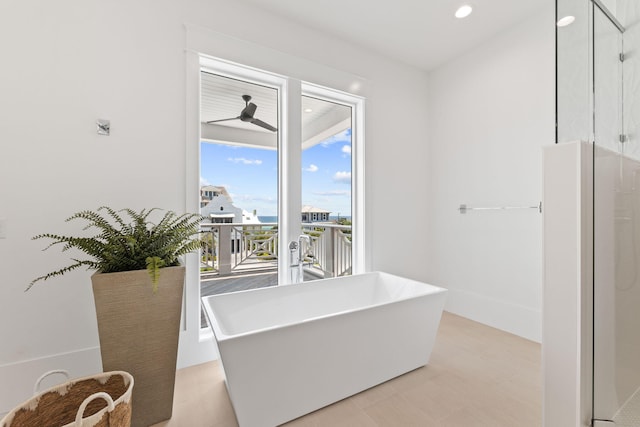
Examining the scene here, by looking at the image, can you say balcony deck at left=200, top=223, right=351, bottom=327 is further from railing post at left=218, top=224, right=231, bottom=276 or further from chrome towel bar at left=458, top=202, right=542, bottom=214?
chrome towel bar at left=458, top=202, right=542, bottom=214

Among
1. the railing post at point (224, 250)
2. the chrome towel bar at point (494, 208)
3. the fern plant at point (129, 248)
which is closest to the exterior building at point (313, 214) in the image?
the railing post at point (224, 250)

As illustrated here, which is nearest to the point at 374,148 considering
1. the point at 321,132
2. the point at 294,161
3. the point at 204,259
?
the point at 321,132

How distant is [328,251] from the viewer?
3066 mm

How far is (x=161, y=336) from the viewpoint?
1493mm

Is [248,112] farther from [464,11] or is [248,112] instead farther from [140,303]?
[464,11]

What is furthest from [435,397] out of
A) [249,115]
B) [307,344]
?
[249,115]

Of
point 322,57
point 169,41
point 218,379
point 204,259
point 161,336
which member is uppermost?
point 322,57

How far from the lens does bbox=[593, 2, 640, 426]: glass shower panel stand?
1.20m

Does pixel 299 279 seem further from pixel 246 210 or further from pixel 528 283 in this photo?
pixel 528 283

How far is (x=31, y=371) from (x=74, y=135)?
4.63ft

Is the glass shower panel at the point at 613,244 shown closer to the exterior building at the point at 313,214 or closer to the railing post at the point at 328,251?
the exterior building at the point at 313,214

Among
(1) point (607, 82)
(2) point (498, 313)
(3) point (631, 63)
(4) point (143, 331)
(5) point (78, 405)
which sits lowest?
(2) point (498, 313)

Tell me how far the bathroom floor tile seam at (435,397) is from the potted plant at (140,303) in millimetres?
248

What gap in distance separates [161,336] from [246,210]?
47.9 inches
